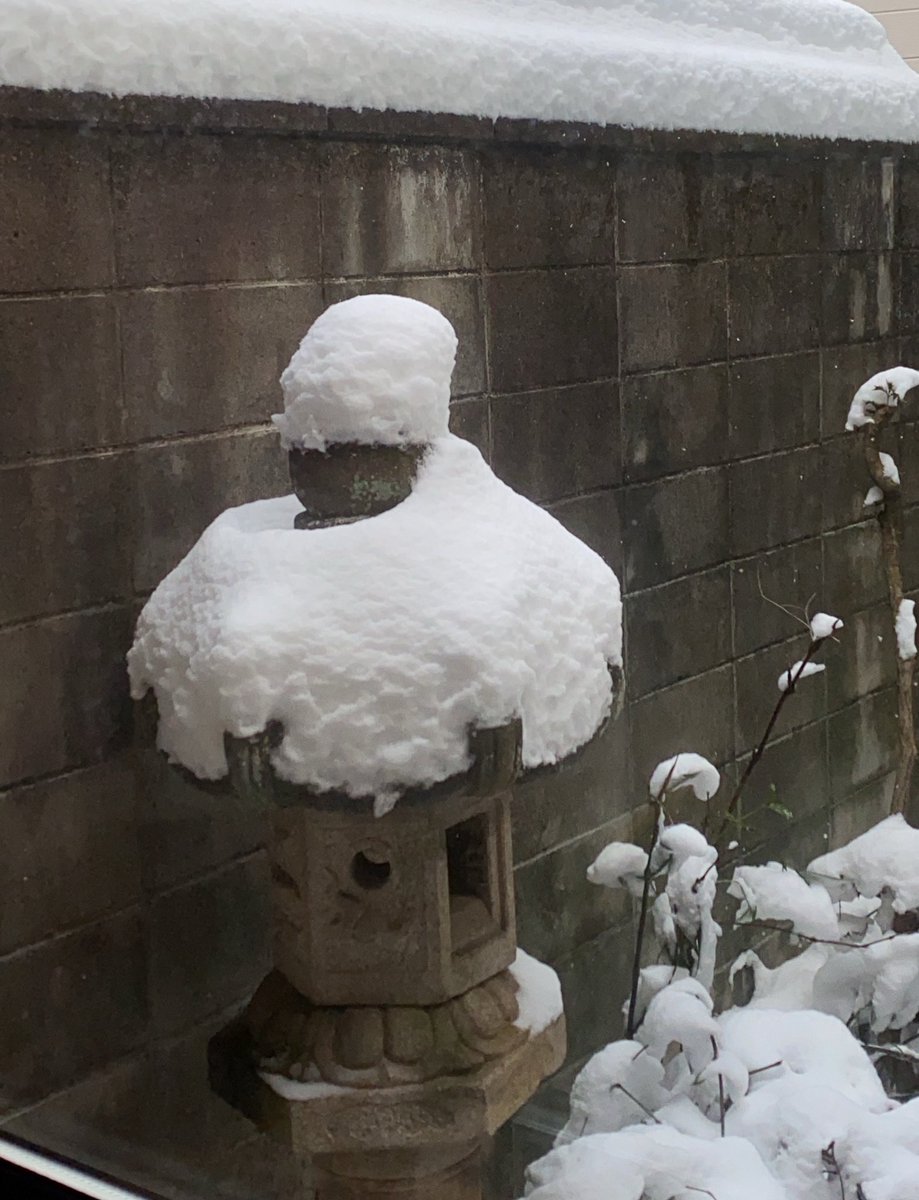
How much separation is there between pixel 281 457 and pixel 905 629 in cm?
215

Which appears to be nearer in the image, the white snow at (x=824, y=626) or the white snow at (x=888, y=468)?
the white snow at (x=824, y=626)

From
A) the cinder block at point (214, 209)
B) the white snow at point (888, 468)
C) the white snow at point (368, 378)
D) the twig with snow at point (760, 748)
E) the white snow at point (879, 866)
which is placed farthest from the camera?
the white snow at point (888, 468)

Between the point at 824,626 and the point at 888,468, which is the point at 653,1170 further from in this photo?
the point at 888,468

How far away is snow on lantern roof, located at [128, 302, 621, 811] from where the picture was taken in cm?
191

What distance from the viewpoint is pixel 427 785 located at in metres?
1.94

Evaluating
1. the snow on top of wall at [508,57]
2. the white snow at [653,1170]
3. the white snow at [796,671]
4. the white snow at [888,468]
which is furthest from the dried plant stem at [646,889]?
the snow on top of wall at [508,57]

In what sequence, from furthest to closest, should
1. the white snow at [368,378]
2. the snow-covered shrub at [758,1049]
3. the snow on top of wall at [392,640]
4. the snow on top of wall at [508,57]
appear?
1. the snow on top of wall at [508,57]
2. the snow-covered shrub at [758,1049]
3. the white snow at [368,378]
4. the snow on top of wall at [392,640]

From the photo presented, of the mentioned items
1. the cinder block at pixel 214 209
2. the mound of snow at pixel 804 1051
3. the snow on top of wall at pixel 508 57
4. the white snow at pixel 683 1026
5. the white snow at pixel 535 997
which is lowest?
the mound of snow at pixel 804 1051

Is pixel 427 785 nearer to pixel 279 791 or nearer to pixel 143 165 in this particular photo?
pixel 279 791

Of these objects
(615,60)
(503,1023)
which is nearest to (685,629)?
(615,60)

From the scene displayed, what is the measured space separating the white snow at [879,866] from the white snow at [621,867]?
0.63m

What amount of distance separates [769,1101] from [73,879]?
116 centimetres

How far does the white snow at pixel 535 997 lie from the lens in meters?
2.32

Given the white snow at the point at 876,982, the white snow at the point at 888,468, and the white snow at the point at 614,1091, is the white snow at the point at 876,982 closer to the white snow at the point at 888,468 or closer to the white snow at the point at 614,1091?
the white snow at the point at 614,1091
